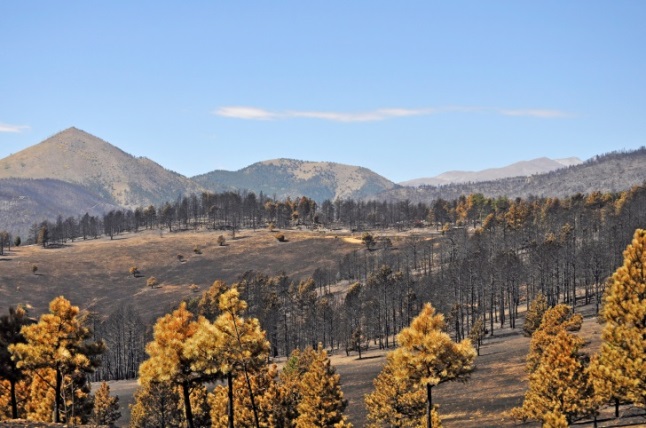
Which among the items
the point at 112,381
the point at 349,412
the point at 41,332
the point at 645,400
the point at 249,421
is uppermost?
the point at 41,332

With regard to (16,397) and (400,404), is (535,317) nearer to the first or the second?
(400,404)

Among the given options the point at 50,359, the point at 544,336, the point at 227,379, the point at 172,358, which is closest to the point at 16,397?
the point at 50,359

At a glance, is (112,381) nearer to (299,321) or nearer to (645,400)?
(299,321)

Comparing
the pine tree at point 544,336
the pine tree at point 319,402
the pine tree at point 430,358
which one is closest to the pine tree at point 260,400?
the pine tree at point 319,402

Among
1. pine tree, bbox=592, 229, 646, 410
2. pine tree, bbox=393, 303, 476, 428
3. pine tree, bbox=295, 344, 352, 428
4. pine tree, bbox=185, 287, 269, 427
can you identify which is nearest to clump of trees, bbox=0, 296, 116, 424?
pine tree, bbox=185, 287, 269, 427

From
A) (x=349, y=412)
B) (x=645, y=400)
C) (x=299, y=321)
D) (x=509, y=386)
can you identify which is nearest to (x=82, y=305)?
(x=299, y=321)

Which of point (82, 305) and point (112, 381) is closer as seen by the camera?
point (112, 381)

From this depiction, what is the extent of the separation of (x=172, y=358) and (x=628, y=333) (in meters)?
25.3

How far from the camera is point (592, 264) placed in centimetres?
11575

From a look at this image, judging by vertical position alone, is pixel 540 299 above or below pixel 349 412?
above

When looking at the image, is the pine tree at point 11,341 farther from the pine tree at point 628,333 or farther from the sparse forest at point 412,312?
the pine tree at point 628,333

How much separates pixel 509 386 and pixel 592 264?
176 ft

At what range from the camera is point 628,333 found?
34.5m

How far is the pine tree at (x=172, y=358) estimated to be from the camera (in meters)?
34.0
